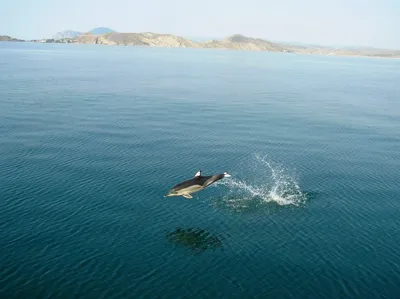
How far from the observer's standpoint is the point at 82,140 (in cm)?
8506

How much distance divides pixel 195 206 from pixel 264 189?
13239mm

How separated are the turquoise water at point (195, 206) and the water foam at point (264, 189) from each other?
0.32 metres

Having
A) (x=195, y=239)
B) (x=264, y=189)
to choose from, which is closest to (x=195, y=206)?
(x=195, y=239)

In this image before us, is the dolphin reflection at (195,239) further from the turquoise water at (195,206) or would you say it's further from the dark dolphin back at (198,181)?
the dark dolphin back at (198,181)

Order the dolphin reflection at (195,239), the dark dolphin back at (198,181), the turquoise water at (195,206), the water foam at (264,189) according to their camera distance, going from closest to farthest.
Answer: the turquoise water at (195,206) → the dark dolphin back at (198,181) → the dolphin reflection at (195,239) → the water foam at (264,189)

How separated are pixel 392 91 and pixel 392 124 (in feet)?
278

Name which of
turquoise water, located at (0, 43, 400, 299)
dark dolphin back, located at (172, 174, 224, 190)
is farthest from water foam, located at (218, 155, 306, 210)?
dark dolphin back, located at (172, 174, 224, 190)

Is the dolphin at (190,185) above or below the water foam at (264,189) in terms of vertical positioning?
above

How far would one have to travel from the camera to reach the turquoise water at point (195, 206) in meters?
41.5

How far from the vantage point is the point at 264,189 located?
6366 centimetres

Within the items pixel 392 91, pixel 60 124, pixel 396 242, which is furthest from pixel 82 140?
pixel 392 91

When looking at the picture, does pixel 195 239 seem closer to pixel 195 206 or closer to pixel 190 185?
pixel 190 185

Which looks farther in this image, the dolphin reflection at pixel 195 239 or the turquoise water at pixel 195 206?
the dolphin reflection at pixel 195 239

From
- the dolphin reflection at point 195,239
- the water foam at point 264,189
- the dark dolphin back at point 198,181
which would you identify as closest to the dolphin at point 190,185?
the dark dolphin back at point 198,181
